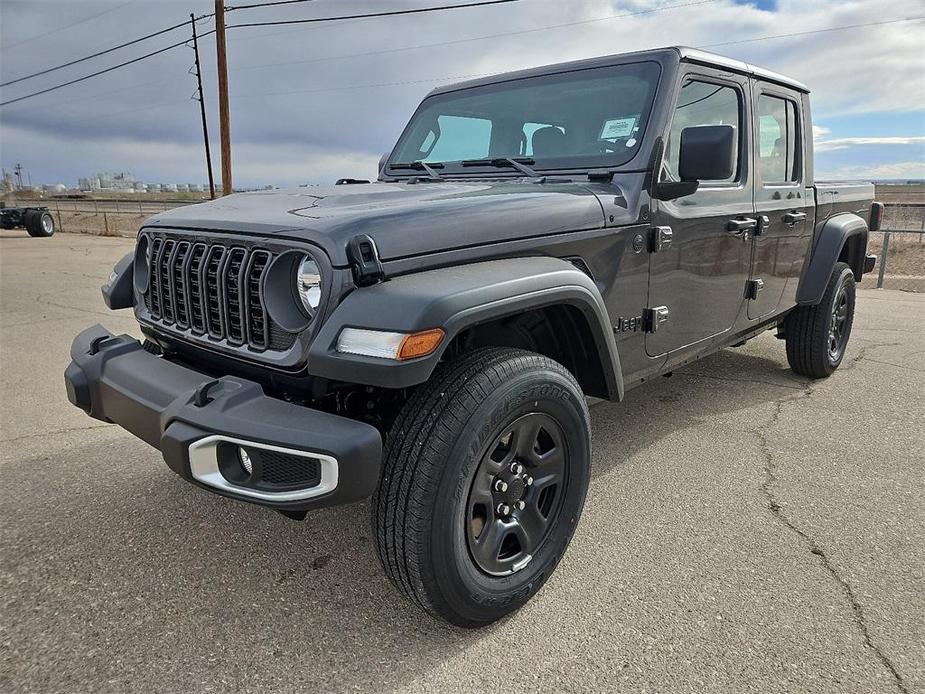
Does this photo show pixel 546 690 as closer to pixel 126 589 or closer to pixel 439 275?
pixel 439 275

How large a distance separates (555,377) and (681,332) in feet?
4.28

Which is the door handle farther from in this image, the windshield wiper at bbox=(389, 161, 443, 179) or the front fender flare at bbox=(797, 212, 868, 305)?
the windshield wiper at bbox=(389, 161, 443, 179)

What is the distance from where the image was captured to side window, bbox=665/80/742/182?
304 centimetres

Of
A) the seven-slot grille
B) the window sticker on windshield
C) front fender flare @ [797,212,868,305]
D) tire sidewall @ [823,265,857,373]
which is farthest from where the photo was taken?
tire sidewall @ [823,265,857,373]

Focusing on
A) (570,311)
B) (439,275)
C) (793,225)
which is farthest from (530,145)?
(793,225)

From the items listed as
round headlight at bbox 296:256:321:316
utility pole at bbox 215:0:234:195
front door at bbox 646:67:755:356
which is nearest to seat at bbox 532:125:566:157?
front door at bbox 646:67:755:356

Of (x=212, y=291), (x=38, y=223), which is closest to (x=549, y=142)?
(x=212, y=291)

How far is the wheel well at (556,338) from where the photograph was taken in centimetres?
247

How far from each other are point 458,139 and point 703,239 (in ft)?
4.51

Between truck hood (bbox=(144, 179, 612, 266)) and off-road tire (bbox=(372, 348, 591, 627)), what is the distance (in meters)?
0.42

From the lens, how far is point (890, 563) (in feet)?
8.45

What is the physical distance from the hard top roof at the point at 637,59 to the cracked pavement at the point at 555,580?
79.1 inches

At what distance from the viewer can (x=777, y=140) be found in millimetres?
4035

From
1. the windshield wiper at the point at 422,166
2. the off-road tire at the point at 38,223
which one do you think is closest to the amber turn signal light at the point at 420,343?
the windshield wiper at the point at 422,166
